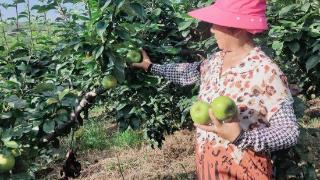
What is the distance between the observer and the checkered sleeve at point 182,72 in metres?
2.43

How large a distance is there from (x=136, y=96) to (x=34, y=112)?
85 cm

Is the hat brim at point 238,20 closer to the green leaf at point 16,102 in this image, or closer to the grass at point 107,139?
the green leaf at point 16,102

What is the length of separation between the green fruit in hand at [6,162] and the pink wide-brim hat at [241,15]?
1079 mm

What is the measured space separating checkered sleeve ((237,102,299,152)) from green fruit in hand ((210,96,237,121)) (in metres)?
0.10

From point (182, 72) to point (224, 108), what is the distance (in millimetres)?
767

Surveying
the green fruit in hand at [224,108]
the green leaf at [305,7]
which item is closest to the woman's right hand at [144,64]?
the green fruit in hand at [224,108]

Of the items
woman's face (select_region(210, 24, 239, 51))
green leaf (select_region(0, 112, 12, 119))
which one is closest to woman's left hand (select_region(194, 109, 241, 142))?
woman's face (select_region(210, 24, 239, 51))

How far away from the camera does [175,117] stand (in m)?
5.74

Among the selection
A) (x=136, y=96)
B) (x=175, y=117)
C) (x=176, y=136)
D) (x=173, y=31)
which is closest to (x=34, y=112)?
(x=136, y=96)

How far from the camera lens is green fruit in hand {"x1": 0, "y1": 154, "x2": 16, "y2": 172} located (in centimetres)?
213

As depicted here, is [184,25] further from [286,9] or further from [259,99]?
[259,99]

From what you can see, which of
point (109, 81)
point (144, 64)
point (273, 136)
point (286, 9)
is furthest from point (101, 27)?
point (286, 9)

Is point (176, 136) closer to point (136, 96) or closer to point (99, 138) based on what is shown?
point (99, 138)

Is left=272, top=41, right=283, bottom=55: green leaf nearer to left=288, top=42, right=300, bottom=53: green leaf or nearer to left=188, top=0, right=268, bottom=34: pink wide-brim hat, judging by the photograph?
left=288, top=42, right=300, bottom=53: green leaf
